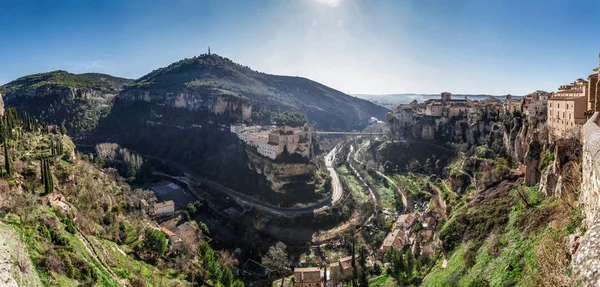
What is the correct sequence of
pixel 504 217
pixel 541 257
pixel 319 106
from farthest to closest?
pixel 319 106 → pixel 504 217 → pixel 541 257

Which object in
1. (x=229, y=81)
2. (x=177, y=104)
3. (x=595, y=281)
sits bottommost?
(x=595, y=281)

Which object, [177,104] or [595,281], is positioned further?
[177,104]

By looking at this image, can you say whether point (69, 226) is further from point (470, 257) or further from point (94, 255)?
point (470, 257)

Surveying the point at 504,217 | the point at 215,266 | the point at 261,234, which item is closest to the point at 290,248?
the point at 261,234

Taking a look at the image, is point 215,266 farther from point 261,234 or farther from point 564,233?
point 564,233

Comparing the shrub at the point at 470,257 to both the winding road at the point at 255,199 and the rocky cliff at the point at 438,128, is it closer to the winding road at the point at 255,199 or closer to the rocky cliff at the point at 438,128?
the winding road at the point at 255,199

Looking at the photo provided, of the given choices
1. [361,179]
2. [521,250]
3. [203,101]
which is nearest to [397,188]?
[361,179]
